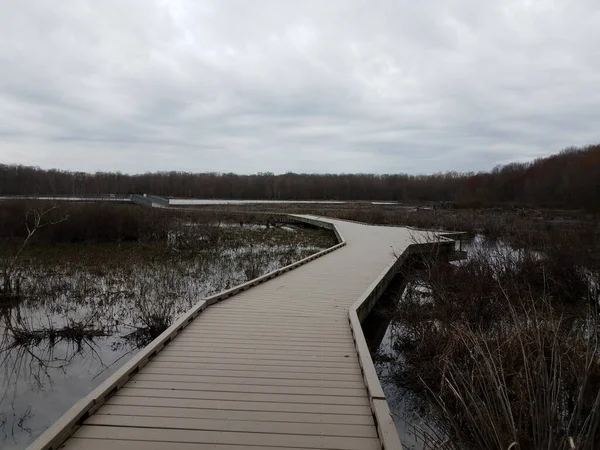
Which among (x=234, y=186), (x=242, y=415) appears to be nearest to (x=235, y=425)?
(x=242, y=415)

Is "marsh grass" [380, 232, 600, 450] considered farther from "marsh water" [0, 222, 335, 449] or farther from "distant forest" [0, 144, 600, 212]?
"distant forest" [0, 144, 600, 212]

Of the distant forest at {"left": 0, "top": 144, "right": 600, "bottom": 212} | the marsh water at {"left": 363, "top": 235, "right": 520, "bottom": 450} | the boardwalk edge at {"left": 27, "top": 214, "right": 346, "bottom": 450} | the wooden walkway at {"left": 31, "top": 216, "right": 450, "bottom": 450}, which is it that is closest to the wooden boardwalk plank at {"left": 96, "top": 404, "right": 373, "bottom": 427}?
the wooden walkway at {"left": 31, "top": 216, "right": 450, "bottom": 450}

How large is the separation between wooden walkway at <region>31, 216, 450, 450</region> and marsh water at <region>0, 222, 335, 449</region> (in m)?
1.63

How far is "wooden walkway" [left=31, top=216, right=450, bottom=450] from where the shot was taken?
3.00m

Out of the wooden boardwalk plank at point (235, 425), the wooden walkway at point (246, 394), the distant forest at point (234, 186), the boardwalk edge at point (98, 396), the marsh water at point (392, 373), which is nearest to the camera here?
the boardwalk edge at point (98, 396)

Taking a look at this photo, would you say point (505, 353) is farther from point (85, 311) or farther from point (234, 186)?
point (234, 186)

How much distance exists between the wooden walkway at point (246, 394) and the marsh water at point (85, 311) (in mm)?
1632

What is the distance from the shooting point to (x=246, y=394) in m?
3.68

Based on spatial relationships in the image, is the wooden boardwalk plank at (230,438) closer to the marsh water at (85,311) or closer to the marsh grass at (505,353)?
the marsh grass at (505,353)

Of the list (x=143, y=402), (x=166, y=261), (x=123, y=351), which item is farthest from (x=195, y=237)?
(x=143, y=402)

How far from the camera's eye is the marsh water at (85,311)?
533 centimetres

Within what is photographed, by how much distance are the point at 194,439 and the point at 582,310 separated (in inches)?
293

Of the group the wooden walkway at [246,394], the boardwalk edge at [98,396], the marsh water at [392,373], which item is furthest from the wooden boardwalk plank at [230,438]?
the marsh water at [392,373]

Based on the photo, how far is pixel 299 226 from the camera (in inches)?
1155
